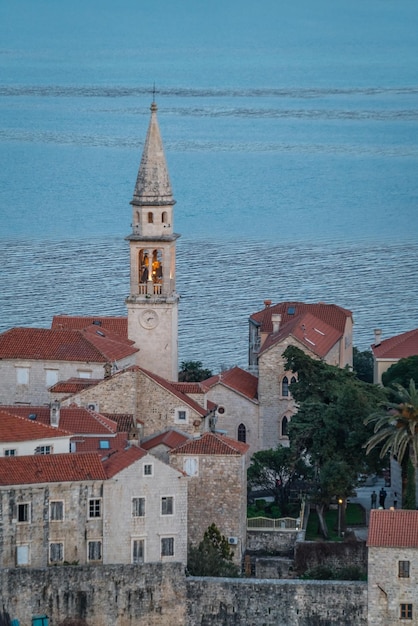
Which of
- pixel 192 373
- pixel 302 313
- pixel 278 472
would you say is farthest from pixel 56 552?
pixel 192 373

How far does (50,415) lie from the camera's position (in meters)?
72.0

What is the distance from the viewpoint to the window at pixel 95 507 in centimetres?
6612

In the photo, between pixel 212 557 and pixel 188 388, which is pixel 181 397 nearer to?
pixel 188 388

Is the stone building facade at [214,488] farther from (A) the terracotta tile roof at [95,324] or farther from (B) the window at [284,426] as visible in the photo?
(A) the terracotta tile roof at [95,324]

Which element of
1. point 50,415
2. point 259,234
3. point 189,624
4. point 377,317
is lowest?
point 189,624

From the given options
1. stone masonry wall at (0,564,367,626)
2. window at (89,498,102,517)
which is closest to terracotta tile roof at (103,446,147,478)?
window at (89,498,102,517)

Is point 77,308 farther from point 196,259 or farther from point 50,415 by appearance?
point 50,415

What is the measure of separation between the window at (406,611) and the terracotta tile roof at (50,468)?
28.8 ft

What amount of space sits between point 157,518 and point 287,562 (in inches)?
167

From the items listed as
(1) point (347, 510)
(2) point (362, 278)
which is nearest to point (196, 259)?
(2) point (362, 278)

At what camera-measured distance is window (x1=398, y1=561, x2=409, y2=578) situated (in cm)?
6312

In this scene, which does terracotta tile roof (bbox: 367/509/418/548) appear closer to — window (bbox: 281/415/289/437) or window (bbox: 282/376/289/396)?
window (bbox: 282/376/289/396)

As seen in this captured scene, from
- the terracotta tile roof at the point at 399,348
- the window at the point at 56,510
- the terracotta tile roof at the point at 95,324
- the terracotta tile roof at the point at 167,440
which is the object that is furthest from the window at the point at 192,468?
the terracotta tile roof at the point at 399,348

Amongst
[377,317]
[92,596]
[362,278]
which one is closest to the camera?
[92,596]
